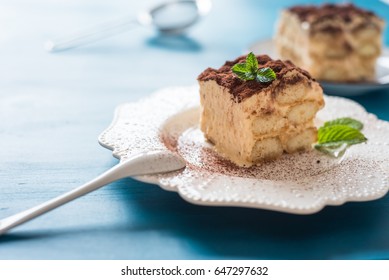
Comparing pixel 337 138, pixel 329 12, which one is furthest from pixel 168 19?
pixel 337 138

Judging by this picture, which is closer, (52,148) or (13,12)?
(52,148)

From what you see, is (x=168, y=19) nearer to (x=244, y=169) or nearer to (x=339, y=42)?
(x=339, y=42)

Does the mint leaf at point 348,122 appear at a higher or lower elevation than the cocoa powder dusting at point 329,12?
lower

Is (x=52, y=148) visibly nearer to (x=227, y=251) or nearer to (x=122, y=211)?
(x=122, y=211)

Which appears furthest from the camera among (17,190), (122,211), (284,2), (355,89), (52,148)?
(284,2)

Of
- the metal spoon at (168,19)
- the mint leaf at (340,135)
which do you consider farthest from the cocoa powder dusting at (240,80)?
the metal spoon at (168,19)

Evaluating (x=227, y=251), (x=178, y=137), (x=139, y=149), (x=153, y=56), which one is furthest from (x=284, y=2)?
(x=227, y=251)

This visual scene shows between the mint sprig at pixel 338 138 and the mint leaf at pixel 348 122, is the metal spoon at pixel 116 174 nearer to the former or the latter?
the mint sprig at pixel 338 138
